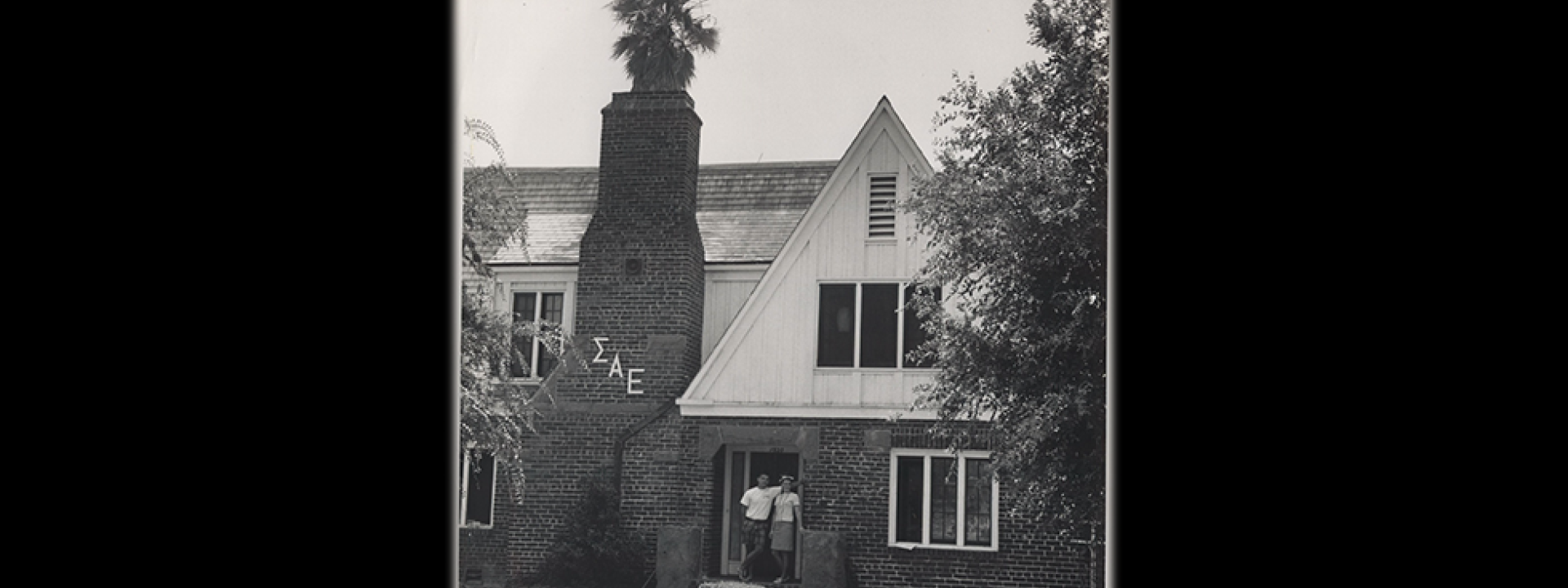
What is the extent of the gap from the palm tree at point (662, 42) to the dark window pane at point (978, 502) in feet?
3.90

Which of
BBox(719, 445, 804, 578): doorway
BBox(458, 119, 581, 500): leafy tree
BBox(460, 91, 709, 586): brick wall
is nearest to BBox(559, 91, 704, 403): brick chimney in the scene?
BBox(460, 91, 709, 586): brick wall

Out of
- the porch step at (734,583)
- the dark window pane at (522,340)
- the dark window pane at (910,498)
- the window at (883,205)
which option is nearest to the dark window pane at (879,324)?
the window at (883,205)

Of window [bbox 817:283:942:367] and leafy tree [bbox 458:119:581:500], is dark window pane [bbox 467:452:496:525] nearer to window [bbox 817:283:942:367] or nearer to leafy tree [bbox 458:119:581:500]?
leafy tree [bbox 458:119:581:500]

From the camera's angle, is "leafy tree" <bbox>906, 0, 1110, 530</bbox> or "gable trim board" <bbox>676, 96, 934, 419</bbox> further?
"gable trim board" <bbox>676, 96, 934, 419</bbox>

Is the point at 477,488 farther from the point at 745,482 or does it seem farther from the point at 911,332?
the point at 911,332

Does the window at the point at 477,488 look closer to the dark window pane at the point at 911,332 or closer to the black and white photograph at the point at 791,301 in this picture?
the black and white photograph at the point at 791,301

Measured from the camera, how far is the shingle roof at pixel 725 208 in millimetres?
3270

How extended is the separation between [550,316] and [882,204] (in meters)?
0.89

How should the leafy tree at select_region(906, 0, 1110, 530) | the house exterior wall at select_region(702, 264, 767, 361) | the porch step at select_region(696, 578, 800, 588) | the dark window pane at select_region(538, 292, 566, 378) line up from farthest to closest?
the dark window pane at select_region(538, 292, 566, 378)
the house exterior wall at select_region(702, 264, 767, 361)
the porch step at select_region(696, 578, 800, 588)
the leafy tree at select_region(906, 0, 1110, 530)

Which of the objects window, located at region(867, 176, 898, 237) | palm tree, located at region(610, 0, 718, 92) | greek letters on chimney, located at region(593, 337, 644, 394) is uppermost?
palm tree, located at region(610, 0, 718, 92)

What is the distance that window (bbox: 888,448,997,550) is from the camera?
309 centimetres
